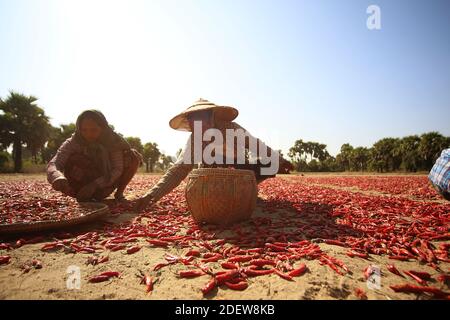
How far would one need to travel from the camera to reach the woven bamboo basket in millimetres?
3920

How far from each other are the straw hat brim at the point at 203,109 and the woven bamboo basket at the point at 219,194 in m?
1.90

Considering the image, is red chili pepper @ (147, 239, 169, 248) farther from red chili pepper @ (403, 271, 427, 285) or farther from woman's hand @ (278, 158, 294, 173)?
woman's hand @ (278, 158, 294, 173)

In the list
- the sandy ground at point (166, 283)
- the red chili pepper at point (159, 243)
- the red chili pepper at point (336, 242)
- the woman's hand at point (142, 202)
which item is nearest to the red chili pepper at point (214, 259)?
the sandy ground at point (166, 283)

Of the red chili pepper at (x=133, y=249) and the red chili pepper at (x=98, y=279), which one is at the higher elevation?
the red chili pepper at (x=133, y=249)

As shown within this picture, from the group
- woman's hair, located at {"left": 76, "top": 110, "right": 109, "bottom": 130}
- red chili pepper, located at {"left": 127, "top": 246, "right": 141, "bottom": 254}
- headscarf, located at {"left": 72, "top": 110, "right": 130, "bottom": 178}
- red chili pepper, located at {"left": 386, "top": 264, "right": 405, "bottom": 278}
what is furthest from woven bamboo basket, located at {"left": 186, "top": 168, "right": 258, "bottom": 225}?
woman's hair, located at {"left": 76, "top": 110, "right": 109, "bottom": 130}

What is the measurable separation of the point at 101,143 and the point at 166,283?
15.4 ft

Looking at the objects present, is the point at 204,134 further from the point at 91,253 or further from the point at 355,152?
the point at 355,152

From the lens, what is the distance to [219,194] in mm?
3900

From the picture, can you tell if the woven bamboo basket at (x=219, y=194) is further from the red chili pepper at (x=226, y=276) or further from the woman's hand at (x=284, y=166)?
the red chili pepper at (x=226, y=276)

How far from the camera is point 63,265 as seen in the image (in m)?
2.62

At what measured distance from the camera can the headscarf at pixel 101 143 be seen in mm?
5633

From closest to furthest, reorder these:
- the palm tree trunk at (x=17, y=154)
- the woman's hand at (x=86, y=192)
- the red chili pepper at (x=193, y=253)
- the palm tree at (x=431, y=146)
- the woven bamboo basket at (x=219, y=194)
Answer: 1. the red chili pepper at (x=193, y=253)
2. the woven bamboo basket at (x=219, y=194)
3. the woman's hand at (x=86, y=192)
4. the palm tree trunk at (x=17, y=154)
5. the palm tree at (x=431, y=146)

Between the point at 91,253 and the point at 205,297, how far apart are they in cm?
168

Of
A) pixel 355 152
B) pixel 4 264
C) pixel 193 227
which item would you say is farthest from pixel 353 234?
pixel 355 152
